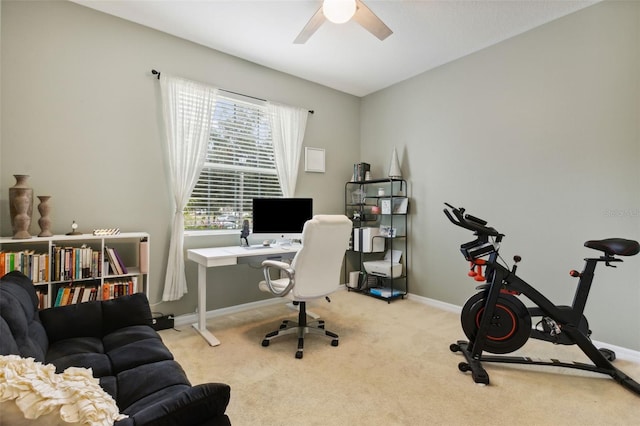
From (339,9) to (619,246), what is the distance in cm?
249

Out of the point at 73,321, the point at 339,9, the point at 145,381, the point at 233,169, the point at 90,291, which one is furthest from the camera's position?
the point at 233,169

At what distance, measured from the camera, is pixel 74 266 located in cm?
238

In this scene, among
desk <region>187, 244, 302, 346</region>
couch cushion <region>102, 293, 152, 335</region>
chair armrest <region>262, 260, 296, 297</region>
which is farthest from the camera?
desk <region>187, 244, 302, 346</region>

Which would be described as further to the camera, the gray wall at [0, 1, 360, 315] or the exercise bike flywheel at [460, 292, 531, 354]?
the gray wall at [0, 1, 360, 315]

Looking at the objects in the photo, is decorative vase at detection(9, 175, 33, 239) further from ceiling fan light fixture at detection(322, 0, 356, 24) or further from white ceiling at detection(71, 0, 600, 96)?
ceiling fan light fixture at detection(322, 0, 356, 24)

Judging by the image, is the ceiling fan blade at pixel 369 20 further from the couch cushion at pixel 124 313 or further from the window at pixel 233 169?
the couch cushion at pixel 124 313

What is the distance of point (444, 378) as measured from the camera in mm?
2152

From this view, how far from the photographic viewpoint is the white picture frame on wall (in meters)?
4.16

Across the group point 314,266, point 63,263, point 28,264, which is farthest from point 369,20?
point 28,264

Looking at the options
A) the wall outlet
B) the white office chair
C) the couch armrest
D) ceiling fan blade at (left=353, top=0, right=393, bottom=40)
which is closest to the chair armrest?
the white office chair

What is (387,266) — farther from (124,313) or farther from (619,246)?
(124,313)

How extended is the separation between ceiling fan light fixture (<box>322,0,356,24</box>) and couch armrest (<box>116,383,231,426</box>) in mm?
2384

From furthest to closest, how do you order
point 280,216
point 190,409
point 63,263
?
point 280,216, point 63,263, point 190,409

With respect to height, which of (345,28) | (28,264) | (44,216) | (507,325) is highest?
(345,28)
